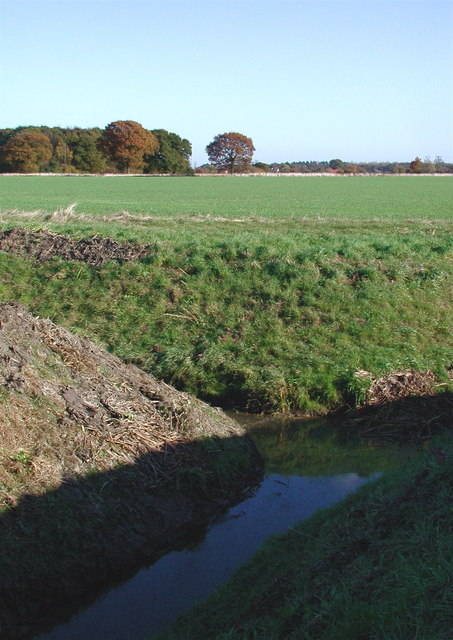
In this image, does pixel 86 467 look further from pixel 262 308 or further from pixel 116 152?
pixel 116 152

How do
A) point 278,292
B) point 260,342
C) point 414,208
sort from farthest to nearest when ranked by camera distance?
1. point 414,208
2. point 278,292
3. point 260,342

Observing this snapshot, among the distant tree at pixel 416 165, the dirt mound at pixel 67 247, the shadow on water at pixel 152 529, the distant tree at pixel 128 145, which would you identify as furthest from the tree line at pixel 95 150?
the shadow on water at pixel 152 529

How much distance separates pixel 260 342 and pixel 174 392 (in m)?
4.11

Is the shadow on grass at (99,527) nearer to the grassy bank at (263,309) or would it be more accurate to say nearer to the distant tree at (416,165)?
the grassy bank at (263,309)

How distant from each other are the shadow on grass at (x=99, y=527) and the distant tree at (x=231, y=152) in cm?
12709

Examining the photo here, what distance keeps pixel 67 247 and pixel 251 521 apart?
12.2m

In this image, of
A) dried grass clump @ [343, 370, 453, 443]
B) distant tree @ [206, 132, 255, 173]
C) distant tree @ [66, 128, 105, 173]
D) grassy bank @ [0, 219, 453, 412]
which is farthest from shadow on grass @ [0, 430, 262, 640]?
distant tree @ [206, 132, 255, 173]

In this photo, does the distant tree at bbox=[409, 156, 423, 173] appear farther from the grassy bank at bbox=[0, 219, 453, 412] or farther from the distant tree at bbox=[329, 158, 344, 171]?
the grassy bank at bbox=[0, 219, 453, 412]

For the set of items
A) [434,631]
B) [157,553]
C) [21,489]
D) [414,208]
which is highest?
[414,208]

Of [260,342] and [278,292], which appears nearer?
[260,342]

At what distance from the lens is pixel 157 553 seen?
753 centimetres

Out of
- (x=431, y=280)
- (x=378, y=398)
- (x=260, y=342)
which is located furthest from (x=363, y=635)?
(x=431, y=280)

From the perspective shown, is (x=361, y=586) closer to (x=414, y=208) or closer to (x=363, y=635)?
(x=363, y=635)

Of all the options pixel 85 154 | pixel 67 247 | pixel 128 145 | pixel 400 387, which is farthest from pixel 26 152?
pixel 400 387
